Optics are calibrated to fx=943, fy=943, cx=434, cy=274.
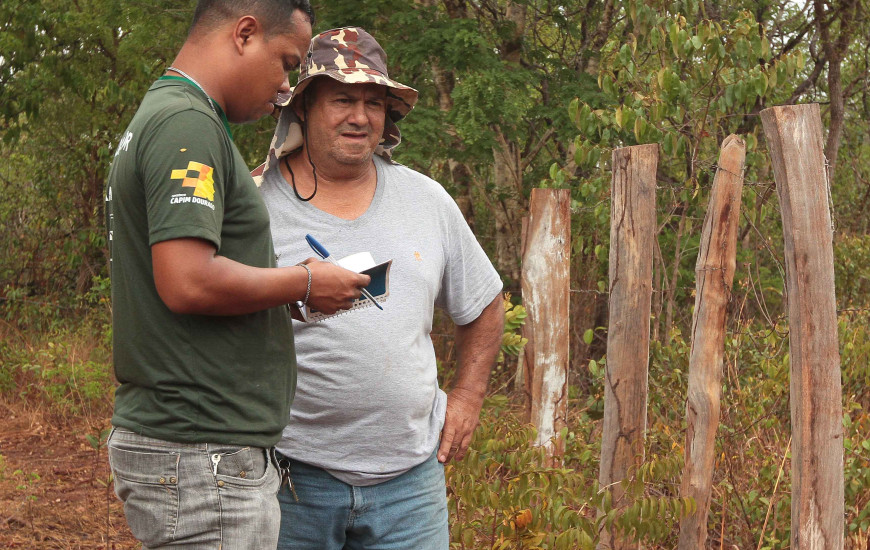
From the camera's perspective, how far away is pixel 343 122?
259 cm

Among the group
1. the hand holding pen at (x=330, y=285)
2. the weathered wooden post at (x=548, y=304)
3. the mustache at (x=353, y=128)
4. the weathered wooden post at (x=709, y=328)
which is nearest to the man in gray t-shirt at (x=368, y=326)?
the mustache at (x=353, y=128)

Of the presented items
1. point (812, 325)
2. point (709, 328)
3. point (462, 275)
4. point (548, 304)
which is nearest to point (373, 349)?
point (462, 275)

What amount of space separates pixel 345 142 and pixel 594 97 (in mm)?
5397

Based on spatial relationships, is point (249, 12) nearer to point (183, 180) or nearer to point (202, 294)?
point (183, 180)

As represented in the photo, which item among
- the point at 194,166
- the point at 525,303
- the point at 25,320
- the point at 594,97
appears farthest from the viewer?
the point at 25,320

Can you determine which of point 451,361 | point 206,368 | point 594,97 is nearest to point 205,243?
point 206,368

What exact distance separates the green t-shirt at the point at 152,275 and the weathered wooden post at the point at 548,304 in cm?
315

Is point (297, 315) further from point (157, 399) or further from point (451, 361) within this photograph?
point (451, 361)

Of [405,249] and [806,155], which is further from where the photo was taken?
[806,155]

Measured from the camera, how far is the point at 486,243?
1042cm

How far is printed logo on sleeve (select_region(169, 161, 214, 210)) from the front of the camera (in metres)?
1.71

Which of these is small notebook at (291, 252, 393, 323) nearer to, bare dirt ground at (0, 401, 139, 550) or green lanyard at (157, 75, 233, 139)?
green lanyard at (157, 75, 233, 139)

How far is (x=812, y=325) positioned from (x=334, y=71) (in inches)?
74.0

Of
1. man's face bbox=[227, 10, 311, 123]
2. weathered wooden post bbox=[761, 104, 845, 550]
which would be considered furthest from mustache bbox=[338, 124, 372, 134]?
weathered wooden post bbox=[761, 104, 845, 550]
